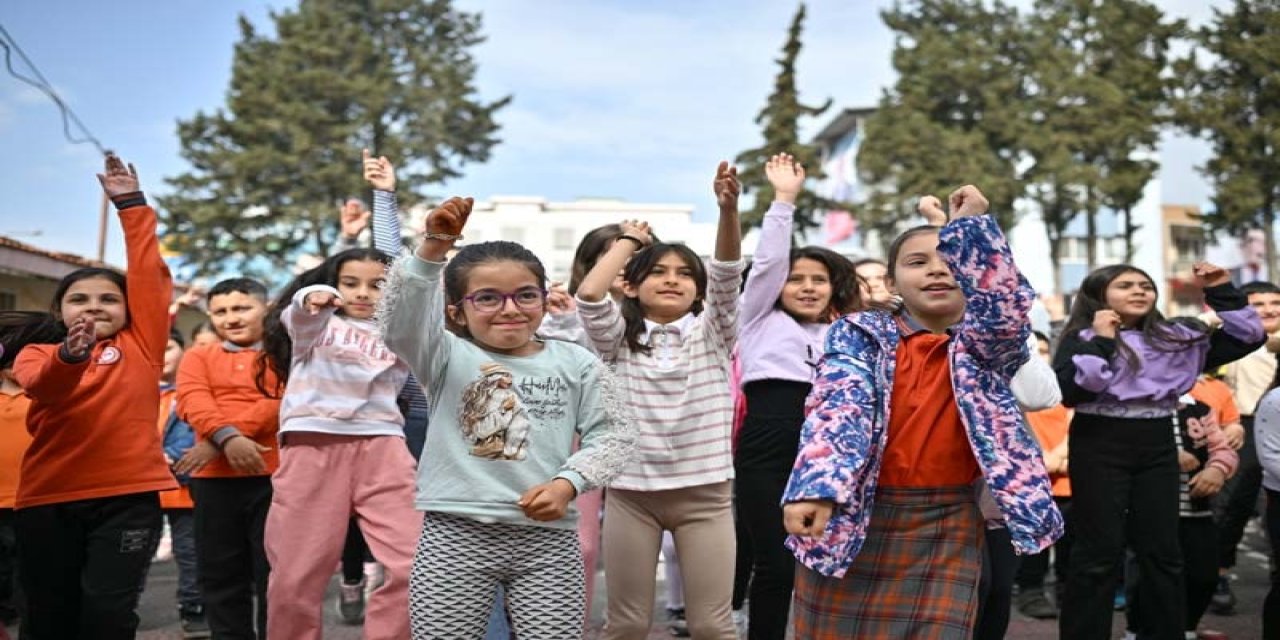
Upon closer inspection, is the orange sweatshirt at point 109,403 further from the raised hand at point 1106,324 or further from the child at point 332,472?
the raised hand at point 1106,324

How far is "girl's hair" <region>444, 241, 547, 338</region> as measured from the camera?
349cm

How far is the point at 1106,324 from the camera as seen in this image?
16.3 ft

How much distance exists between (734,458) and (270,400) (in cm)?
220

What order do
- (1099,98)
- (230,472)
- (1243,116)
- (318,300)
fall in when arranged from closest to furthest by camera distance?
(318,300), (230,472), (1243,116), (1099,98)

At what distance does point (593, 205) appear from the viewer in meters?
63.1

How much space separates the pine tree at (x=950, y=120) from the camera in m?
35.8

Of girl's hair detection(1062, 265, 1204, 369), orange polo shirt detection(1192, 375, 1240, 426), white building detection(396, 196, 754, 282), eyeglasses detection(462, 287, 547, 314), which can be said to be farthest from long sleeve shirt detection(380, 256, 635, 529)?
white building detection(396, 196, 754, 282)

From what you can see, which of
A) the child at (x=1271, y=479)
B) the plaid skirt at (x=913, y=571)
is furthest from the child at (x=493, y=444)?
the child at (x=1271, y=479)

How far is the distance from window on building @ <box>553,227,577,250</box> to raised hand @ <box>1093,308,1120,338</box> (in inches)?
2225

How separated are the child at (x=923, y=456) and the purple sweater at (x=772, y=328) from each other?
161cm

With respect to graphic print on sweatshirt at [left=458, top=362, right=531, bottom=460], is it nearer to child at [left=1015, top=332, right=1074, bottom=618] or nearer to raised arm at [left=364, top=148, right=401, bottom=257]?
raised arm at [left=364, top=148, right=401, bottom=257]

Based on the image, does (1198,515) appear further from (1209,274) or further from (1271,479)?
(1209,274)

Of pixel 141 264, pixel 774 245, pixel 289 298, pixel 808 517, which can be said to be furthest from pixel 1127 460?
pixel 141 264

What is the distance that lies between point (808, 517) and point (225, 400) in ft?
11.3
